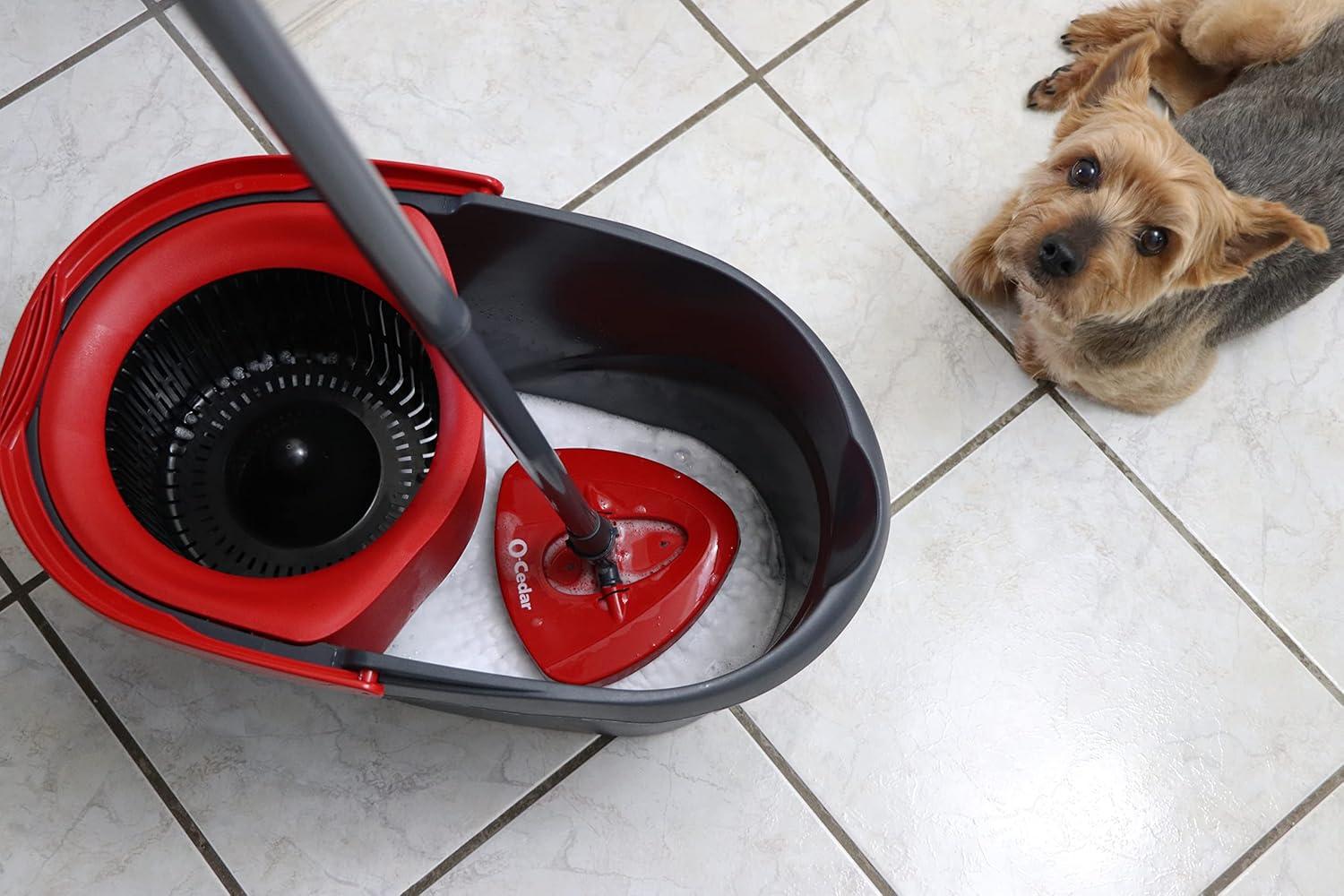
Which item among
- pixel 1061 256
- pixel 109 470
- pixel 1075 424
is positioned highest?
pixel 109 470

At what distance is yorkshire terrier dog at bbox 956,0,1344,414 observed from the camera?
86 centimetres

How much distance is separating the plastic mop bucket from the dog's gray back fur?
455 mm

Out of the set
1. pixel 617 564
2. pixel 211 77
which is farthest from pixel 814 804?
pixel 211 77

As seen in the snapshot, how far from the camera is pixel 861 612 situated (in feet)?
3.27

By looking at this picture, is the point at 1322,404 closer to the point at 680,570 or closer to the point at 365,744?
the point at 680,570

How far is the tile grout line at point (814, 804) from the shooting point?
94 cm

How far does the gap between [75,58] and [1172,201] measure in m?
1.06

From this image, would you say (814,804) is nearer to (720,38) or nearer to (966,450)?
(966,450)

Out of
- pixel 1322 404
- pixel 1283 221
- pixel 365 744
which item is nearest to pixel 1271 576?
pixel 1322 404

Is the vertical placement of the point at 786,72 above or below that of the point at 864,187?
above

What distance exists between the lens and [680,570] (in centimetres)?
91

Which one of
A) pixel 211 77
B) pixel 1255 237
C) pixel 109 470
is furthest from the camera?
pixel 211 77

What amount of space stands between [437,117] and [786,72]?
0.37 metres

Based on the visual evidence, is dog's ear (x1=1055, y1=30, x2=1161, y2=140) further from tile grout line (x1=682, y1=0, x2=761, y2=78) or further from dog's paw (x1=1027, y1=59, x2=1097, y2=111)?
tile grout line (x1=682, y1=0, x2=761, y2=78)
